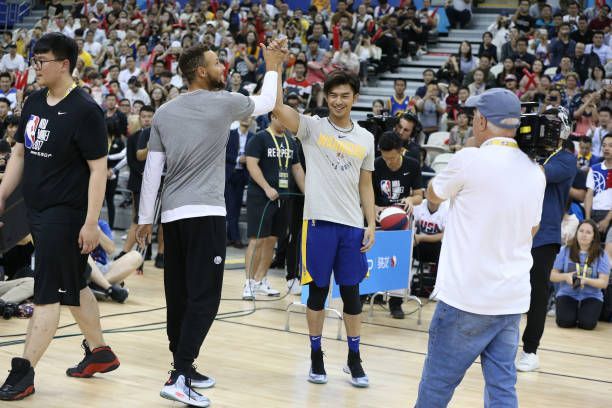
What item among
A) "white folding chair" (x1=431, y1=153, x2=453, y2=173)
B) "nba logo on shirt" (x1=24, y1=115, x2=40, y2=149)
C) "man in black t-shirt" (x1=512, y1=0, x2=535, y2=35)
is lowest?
"white folding chair" (x1=431, y1=153, x2=453, y2=173)

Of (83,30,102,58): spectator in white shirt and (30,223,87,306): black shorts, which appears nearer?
(30,223,87,306): black shorts

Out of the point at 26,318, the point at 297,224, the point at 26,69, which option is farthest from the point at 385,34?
the point at 26,318

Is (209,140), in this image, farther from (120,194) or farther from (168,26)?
(168,26)

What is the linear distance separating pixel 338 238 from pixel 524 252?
1.95 m

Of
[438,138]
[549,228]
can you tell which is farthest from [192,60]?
[438,138]

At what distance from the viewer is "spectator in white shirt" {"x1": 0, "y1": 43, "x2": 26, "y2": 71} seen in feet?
65.2

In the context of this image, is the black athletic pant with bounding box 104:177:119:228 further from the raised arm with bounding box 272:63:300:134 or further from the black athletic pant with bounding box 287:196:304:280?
the raised arm with bounding box 272:63:300:134

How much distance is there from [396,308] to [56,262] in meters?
4.42

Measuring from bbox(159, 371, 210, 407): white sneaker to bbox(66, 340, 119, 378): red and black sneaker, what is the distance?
62 centimetres

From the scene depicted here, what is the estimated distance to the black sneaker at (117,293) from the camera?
26.9ft

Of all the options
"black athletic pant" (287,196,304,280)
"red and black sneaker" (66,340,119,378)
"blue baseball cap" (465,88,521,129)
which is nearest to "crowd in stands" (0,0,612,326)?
"black athletic pant" (287,196,304,280)

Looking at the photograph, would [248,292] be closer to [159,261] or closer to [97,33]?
[159,261]

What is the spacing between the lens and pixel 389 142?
8016mm

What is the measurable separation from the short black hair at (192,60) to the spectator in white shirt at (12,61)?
52.6 ft
